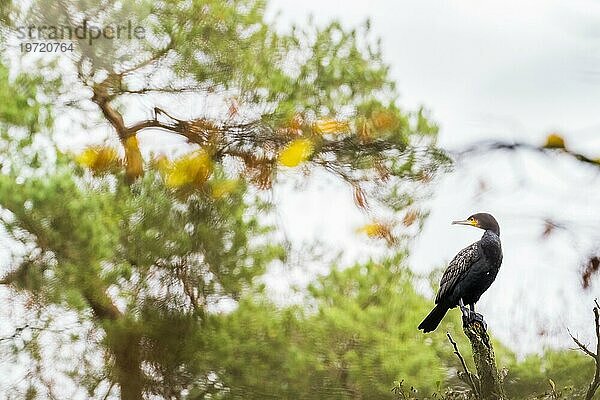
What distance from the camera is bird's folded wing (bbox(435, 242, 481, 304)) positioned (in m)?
1.14

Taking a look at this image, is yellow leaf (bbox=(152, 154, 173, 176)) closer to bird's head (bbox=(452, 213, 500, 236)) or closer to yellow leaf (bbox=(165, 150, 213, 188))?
yellow leaf (bbox=(165, 150, 213, 188))

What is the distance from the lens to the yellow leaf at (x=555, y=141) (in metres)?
0.54

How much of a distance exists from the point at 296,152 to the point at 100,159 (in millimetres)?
352

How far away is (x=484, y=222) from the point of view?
1.18 meters

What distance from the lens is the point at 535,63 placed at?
1.30m

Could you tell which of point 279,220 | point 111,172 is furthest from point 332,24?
point 111,172

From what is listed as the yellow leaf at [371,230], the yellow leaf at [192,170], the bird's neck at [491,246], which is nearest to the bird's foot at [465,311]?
the bird's neck at [491,246]

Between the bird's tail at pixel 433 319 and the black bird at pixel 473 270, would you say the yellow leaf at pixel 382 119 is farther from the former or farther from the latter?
the bird's tail at pixel 433 319

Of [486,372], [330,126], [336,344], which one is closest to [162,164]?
[330,126]

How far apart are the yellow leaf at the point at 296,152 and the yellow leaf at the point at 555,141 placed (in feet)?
2.51

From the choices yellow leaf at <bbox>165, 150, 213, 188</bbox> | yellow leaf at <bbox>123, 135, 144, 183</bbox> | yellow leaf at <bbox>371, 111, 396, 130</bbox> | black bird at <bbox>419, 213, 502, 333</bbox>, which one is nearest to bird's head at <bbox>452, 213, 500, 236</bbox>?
black bird at <bbox>419, 213, 502, 333</bbox>

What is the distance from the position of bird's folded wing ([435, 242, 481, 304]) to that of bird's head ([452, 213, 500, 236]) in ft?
0.13

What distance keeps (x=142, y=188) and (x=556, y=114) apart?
75 cm

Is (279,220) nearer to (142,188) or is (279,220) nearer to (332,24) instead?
(142,188)
